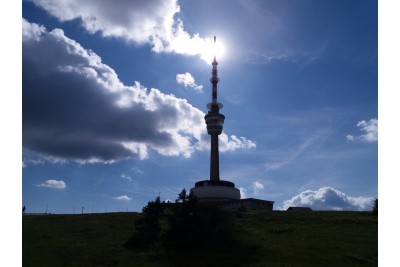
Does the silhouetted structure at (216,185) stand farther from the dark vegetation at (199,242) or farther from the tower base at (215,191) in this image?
the dark vegetation at (199,242)

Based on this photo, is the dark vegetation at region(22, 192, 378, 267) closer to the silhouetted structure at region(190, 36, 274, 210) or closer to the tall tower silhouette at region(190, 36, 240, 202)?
the silhouetted structure at region(190, 36, 274, 210)

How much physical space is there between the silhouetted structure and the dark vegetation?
1816 inches

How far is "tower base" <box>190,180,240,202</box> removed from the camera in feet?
433

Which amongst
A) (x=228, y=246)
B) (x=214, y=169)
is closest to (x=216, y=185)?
(x=214, y=169)

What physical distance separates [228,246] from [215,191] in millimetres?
83141

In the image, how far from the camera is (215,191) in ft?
436

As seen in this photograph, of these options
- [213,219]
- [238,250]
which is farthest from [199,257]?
[213,219]

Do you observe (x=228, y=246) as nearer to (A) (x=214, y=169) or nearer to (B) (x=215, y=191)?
(B) (x=215, y=191)

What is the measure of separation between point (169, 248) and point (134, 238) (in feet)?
23.2

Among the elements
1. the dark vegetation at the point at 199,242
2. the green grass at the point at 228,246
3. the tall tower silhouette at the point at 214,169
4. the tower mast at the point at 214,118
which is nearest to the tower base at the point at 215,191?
the tall tower silhouette at the point at 214,169

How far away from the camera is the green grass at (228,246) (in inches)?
1704

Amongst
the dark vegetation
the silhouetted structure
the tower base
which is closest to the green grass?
the dark vegetation

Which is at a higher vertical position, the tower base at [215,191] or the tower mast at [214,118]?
the tower mast at [214,118]
